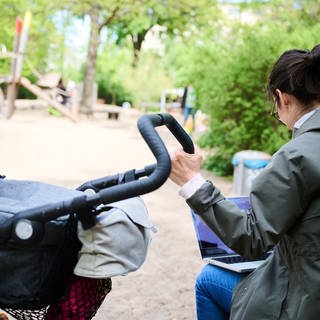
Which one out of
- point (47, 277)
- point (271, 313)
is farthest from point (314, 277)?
point (47, 277)

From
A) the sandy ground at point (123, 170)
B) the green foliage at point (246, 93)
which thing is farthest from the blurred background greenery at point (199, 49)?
the sandy ground at point (123, 170)

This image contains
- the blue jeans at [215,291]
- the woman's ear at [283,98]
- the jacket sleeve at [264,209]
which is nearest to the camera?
the jacket sleeve at [264,209]

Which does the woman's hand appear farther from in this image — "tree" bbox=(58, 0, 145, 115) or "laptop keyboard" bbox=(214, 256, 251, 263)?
"tree" bbox=(58, 0, 145, 115)

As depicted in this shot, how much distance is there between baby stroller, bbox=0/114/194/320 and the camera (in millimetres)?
1579

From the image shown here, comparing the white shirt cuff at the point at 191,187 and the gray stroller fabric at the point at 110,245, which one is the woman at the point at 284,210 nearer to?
the white shirt cuff at the point at 191,187

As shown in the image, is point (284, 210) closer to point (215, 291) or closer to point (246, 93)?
point (215, 291)

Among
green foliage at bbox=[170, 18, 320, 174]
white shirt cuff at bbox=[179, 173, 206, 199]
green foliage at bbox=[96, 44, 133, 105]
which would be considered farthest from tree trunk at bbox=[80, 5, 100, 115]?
white shirt cuff at bbox=[179, 173, 206, 199]

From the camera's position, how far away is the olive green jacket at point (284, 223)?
1.68 metres

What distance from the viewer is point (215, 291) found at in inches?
84.8

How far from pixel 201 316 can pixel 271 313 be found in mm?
511

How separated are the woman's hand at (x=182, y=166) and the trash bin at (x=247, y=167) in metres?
5.24

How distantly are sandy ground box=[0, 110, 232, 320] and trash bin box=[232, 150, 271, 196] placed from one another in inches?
27.0

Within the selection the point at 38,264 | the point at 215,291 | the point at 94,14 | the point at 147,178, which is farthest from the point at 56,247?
the point at 94,14

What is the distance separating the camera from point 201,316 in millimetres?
2219
